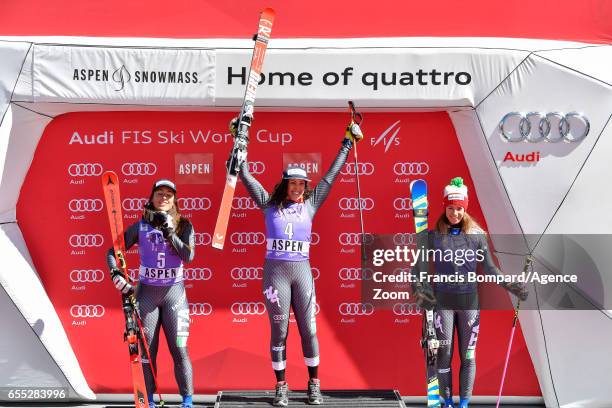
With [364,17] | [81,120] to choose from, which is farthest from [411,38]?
[81,120]

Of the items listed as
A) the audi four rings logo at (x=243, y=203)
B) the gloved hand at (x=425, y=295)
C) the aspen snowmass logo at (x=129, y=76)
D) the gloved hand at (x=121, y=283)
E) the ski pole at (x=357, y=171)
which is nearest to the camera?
the gloved hand at (x=121, y=283)

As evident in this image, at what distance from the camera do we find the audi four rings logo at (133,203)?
5512 mm

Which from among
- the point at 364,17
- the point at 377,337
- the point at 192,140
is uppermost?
the point at 364,17

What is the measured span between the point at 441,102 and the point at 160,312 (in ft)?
8.49

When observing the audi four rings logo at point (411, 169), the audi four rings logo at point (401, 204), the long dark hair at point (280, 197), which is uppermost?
the audi four rings logo at point (411, 169)

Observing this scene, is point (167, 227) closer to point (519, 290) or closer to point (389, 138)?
point (389, 138)

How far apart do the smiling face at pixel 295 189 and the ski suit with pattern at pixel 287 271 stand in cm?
4

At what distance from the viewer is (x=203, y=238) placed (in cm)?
551

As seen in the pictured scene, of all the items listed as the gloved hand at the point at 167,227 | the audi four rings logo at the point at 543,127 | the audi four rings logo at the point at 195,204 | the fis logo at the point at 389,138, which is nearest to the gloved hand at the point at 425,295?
the fis logo at the point at 389,138

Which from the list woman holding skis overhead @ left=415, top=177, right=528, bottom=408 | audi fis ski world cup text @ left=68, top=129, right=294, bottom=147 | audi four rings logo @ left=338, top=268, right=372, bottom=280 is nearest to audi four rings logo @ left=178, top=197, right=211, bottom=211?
audi fis ski world cup text @ left=68, top=129, right=294, bottom=147

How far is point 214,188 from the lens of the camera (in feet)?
18.1

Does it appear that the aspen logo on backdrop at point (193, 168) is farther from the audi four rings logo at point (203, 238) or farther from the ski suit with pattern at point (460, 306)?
the ski suit with pattern at point (460, 306)

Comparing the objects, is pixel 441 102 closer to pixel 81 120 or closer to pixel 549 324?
pixel 549 324

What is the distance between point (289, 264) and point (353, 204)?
965 millimetres
